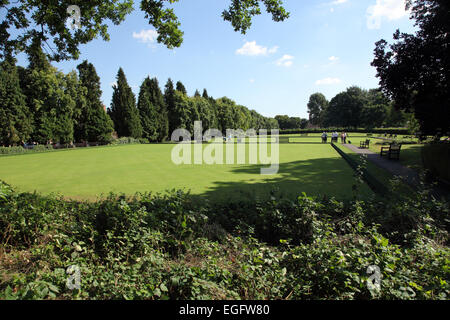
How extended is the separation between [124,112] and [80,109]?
26.0ft

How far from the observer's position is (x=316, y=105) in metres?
126

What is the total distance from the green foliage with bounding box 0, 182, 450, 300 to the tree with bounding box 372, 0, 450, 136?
986cm

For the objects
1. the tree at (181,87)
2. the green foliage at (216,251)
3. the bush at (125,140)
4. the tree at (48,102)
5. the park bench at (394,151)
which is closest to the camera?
the green foliage at (216,251)

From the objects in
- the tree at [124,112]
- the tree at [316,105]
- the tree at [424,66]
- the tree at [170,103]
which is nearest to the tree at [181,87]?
the tree at [170,103]

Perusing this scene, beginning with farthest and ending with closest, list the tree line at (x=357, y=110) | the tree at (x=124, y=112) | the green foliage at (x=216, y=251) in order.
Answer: the tree line at (x=357, y=110)
the tree at (x=124, y=112)
the green foliage at (x=216, y=251)

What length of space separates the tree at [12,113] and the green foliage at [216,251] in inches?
1539

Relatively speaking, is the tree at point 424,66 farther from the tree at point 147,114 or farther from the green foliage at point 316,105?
the green foliage at point 316,105

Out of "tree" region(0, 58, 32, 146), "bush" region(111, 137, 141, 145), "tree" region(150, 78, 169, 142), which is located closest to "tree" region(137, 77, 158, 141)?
"tree" region(150, 78, 169, 142)

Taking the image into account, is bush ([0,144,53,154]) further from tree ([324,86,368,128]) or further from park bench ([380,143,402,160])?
tree ([324,86,368,128])

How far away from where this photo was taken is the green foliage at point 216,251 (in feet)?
9.41

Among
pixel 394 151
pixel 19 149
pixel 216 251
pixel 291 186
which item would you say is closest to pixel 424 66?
pixel 394 151

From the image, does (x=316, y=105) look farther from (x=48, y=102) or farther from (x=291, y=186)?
(x=291, y=186)

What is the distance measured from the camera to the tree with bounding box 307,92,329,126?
412ft
